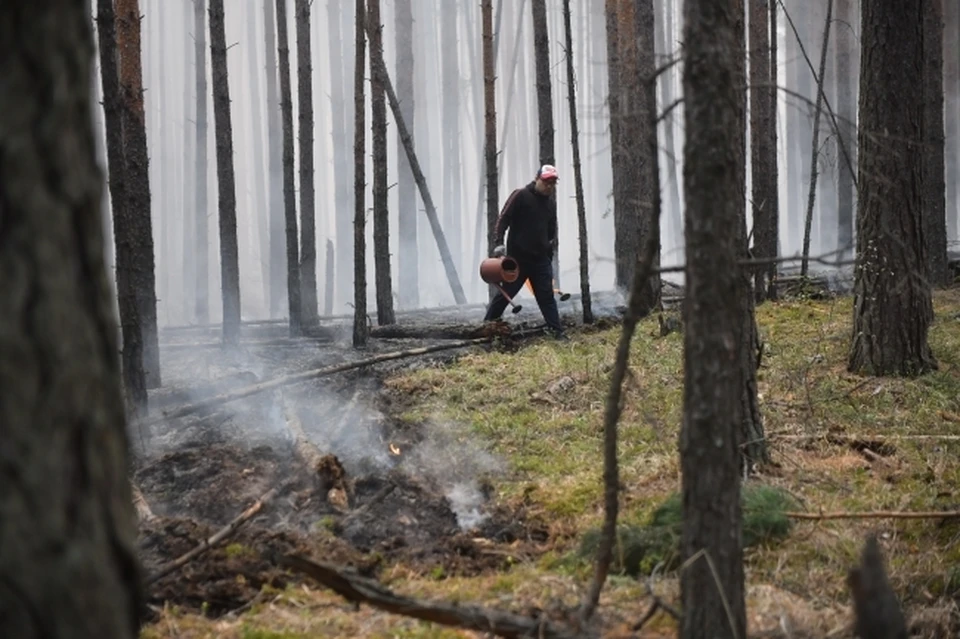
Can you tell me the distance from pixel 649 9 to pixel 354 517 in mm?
11122

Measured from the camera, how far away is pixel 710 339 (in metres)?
3.38

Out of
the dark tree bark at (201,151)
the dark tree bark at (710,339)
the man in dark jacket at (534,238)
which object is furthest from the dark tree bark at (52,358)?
the dark tree bark at (201,151)

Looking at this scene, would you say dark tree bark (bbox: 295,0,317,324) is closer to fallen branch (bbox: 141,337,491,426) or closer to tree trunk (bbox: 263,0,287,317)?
fallen branch (bbox: 141,337,491,426)

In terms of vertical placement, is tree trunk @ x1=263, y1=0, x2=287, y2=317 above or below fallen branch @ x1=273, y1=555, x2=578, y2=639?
above

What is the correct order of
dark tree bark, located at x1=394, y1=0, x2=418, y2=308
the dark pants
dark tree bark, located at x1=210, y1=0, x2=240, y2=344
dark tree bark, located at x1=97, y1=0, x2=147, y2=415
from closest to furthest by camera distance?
1. dark tree bark, located at x1=97, y1=0, x2=147, y2=415
2. the dark pants
3. dark tree bark, located at x1=210, y1=0, x2=240, y2=344
4. dark tree bark, located at x1=394, y1=0, x2=418, y2=308

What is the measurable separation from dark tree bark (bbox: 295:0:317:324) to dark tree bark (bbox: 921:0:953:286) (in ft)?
32.7

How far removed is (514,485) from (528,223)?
6567mm

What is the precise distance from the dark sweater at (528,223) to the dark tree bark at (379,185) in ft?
10.7

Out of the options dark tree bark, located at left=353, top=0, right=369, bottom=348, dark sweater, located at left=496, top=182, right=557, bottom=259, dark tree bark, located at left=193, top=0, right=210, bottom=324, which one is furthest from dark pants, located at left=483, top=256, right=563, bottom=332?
dark tree bark, located at left=193, top=0, right=210, bottom=324

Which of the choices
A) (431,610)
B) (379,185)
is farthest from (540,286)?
(431,610)

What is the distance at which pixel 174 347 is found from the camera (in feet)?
48.6

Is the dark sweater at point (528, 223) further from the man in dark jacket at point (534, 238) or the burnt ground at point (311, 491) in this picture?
the burnt ground at point (311, 491)

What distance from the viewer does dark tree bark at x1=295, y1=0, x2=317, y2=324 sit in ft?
58.5

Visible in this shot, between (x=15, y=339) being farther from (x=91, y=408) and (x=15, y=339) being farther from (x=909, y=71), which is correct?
(x=909, y=71)
